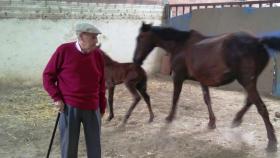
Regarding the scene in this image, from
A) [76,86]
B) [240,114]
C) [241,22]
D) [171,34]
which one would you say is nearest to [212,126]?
[240,114]

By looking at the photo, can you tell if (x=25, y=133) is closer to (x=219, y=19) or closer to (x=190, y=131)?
(x=190, y=131)

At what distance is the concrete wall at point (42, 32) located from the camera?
9.92 m

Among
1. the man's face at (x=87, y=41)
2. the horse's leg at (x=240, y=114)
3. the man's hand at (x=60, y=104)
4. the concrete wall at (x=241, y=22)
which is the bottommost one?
the horse's leg at (x=240, y=114)

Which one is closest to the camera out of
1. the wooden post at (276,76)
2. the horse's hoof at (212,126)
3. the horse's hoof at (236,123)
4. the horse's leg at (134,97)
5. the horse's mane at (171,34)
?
the horse's hoof at (236,123)

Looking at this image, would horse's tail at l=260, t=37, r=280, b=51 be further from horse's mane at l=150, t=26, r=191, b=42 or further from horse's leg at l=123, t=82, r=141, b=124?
horse's leg at l=123, t=82, r=141, b=124

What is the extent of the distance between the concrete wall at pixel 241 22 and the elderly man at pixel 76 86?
643cm

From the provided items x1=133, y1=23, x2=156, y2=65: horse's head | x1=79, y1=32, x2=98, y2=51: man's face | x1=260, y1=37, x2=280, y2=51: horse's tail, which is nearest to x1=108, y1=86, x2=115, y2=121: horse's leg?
x1=133, y1=23, x2=156, y2=65: horse's head

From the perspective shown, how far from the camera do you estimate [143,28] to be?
23.2 feet

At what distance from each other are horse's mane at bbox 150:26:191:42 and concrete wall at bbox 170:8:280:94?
3.34m

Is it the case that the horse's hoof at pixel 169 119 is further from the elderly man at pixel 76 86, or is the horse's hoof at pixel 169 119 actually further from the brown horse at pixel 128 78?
the elderly man at pixel 76 86

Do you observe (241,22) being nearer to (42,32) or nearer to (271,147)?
(42,32)

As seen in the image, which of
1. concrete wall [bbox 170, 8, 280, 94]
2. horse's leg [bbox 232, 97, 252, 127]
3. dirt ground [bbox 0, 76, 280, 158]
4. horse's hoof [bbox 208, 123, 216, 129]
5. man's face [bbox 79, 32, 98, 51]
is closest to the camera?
man's face [bbox 79, 32, 98, 51]

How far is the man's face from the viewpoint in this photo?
12.3 ft

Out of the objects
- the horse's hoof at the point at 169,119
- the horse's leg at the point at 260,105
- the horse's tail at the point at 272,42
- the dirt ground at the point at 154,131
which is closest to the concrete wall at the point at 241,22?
the dirt ground at the point at 154,131
